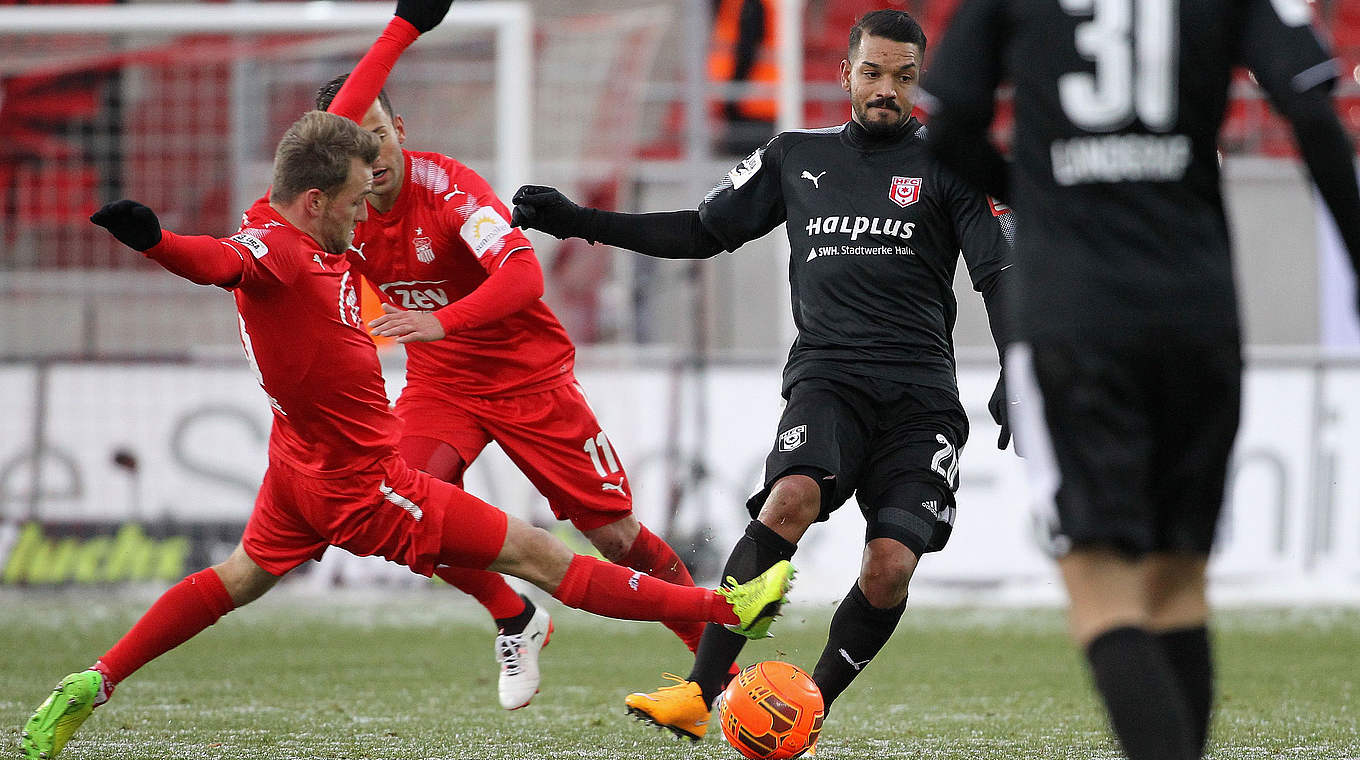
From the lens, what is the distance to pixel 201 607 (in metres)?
4.45

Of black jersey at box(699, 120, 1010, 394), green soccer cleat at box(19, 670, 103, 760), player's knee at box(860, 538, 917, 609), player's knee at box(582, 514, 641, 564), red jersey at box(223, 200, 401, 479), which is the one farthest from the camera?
player's knee at box(582, 514, 641, 564)

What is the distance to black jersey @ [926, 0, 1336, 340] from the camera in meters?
2.61

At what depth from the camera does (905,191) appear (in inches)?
179

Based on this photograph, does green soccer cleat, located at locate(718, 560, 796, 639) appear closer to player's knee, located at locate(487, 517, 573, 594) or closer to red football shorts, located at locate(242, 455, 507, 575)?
player's knee, located at locate(487, 517, 573, 594)

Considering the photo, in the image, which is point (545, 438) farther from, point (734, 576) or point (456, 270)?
point (734, 576)

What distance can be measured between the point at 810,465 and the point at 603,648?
11.3 ft

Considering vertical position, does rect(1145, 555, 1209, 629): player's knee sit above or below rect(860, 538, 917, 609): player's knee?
above

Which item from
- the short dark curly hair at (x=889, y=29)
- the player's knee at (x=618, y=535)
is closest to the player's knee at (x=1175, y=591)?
the short dark curly hair at (x=889, y=29)

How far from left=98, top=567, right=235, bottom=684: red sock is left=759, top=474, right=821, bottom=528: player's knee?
158cm

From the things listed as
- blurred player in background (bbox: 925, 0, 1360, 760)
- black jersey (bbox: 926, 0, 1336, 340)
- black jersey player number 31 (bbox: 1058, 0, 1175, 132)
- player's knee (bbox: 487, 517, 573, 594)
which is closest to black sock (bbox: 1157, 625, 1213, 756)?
blurred player in background (bbox: 925, 0, 1360, 760)

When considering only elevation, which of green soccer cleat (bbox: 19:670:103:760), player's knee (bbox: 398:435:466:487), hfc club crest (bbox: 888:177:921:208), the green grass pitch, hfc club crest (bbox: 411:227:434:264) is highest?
hfc club crest (bbox: 888:177:921:208)

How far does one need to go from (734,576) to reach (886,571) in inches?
17.1

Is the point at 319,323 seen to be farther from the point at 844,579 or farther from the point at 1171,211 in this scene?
the point at 844,579

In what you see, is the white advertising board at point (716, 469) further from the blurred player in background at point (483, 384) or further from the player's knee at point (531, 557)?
the player's knee at point (531, 557)
